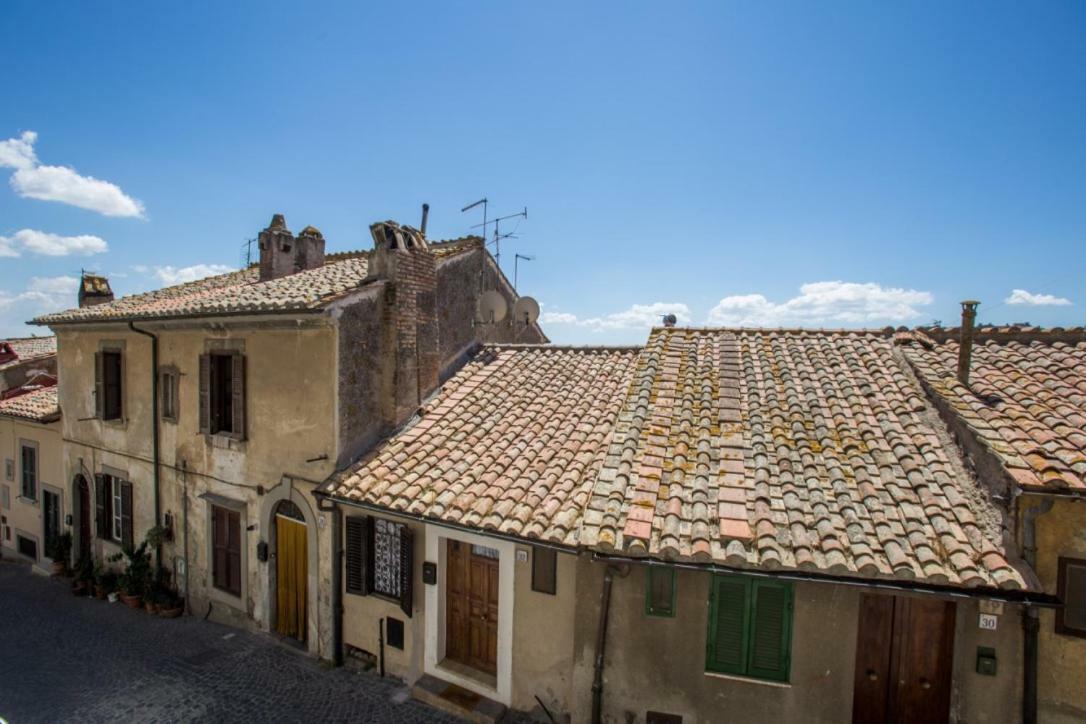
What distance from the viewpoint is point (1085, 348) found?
7922 mm

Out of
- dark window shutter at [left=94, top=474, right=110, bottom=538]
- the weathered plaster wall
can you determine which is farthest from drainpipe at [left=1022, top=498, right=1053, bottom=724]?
dark window shutter at [left=94, top=474, right=110, bottom=538]

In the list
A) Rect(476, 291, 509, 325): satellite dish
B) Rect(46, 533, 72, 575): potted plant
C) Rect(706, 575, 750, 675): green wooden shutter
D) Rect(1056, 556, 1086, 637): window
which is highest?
Rect(476, 291, 509, 325): satellite dish

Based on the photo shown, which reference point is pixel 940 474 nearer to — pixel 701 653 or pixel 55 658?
pixel 701 653

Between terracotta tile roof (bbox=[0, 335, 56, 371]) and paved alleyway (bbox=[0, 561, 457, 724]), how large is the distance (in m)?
9.57

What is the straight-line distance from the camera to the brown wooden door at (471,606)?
8.20m

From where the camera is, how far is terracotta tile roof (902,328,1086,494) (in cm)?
551

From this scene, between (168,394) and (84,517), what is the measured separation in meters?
5.87

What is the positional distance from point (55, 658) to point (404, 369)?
27.8ft

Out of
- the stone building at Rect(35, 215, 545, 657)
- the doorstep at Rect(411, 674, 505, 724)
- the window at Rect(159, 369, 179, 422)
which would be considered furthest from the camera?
the window at Rect(159, 369, 179, 422)

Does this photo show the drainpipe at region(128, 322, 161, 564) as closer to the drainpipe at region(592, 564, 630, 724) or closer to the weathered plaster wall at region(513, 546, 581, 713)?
the weathered plaster wall at region(513, 546, 581, 713)

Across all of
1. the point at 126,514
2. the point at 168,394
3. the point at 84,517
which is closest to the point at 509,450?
the point at 168,394

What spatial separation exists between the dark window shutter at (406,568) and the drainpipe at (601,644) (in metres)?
3.13

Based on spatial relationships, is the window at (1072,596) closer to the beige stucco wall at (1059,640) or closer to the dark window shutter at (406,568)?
the beige stucco wall at (1059,640)

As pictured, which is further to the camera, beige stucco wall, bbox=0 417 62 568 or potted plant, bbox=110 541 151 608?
beige stucco wall, bbox=0 417 62 568
